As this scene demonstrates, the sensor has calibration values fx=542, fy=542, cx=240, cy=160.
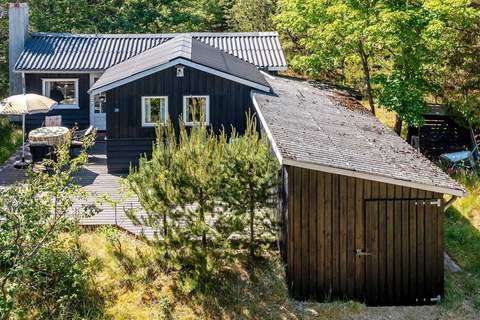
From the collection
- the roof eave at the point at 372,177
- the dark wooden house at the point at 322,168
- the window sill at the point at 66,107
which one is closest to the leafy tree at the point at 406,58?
the dark wooden house at the point at 322,168

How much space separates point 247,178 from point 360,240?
2.25m

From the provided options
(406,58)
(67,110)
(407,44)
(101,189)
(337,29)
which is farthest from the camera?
(67,110)

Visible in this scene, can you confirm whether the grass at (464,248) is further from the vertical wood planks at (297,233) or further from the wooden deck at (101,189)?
the wooden deck at (101,189)

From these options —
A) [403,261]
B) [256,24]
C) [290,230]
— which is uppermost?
[256,24]

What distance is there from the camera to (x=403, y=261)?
9.53 meters

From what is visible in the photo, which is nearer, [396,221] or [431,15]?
[396,221]

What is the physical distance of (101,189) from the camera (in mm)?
13711

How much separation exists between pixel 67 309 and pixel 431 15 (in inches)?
476

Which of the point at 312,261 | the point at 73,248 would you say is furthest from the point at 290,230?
the point at 73,248

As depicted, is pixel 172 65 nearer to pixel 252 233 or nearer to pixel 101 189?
pixel 101 189

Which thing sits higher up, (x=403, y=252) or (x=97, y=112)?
(x=97, y=112)

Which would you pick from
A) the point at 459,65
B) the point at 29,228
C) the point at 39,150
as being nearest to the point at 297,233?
the point at 29,228

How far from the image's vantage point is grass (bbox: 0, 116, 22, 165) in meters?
17.2

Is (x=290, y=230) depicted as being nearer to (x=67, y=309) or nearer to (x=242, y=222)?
(x=242, y=222)
